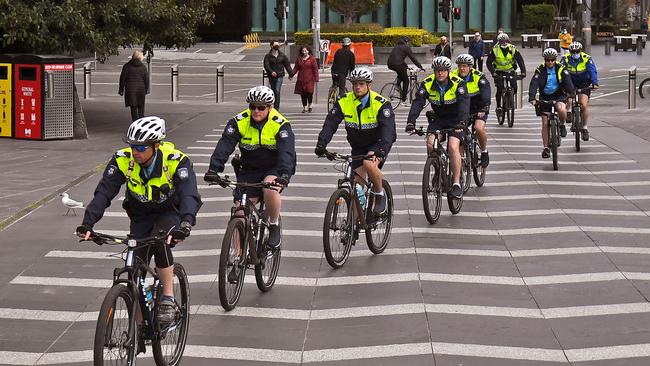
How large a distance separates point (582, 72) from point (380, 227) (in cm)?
1043

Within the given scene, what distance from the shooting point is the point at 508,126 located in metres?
27.2

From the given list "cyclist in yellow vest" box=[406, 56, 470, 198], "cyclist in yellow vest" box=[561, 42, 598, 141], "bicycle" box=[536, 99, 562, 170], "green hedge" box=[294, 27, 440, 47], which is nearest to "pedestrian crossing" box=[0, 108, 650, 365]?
"cyclist in yellow vest" box=[406, 56, 470, 198]

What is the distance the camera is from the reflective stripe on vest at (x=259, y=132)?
11062mm

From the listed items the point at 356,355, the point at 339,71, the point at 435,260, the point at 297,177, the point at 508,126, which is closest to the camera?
the point at 356,355

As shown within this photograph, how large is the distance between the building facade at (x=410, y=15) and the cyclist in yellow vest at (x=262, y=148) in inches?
2587

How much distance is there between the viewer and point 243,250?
1055cm

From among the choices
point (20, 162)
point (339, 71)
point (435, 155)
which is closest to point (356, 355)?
point (435, 155)

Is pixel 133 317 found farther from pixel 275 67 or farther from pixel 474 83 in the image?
pixel 275 67

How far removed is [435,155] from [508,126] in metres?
12.8

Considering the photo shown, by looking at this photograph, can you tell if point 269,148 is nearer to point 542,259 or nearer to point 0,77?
point 542,259

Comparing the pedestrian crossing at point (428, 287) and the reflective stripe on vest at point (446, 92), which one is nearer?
Answer: the pedestrian crossing at point (428, 287)

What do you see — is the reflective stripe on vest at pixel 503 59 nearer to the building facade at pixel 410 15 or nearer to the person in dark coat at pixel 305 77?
the person in dark coat at pixel 305 77

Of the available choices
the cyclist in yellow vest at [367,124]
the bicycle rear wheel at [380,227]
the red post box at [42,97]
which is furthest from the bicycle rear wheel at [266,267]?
the red post box at [42,97]

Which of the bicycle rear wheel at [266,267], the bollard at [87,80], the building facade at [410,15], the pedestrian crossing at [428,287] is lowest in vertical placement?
the pedestrian crossing at [428,287]
